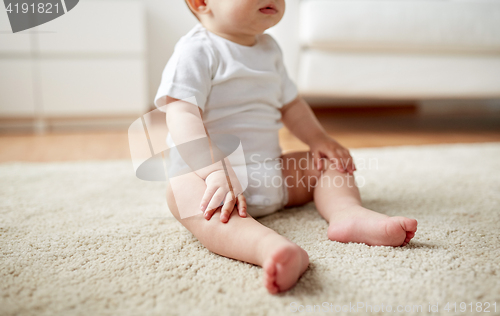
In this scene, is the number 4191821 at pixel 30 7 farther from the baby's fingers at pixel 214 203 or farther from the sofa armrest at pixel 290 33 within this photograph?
the baby's fingers at pixel 214 203

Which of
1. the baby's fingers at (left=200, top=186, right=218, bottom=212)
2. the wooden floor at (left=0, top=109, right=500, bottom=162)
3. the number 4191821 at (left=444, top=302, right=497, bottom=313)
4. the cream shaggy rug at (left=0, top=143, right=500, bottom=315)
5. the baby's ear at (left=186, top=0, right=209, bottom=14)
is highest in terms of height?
the baby's ear at (left=186, top=0, right=209, bottom=14)

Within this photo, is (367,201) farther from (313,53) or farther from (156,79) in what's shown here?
(156,79)

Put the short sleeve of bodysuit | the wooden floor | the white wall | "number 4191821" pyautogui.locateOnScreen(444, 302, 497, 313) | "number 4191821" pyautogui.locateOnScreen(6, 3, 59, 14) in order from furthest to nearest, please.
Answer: the white wall, "number 4191821" pyautogui.locateOnScreen(6, 3, 59, 14), the wooden floor, the short sleeve of bodysuit, "number 4191821" pyautogui.locateOnScreen(444, 302, 497, 313)

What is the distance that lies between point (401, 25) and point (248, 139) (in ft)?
3.01

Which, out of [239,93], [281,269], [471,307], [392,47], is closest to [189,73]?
[239,93]

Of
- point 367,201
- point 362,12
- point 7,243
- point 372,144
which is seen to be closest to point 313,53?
point 362,12

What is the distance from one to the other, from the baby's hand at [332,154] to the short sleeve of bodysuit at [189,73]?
0.22 meters

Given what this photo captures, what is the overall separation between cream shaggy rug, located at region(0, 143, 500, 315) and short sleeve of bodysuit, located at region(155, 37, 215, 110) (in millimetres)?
199

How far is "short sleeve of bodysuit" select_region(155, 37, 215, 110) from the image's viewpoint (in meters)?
0.60

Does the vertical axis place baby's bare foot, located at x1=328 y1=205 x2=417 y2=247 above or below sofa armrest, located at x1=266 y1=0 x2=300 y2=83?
below

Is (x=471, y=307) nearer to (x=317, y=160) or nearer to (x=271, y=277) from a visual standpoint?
(x=271, y=277)

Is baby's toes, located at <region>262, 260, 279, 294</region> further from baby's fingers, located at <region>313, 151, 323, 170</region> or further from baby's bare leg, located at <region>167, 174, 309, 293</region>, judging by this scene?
baby's fingers, located at <region>313, 151, 323, 170</region>

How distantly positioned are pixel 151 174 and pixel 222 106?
26 cm

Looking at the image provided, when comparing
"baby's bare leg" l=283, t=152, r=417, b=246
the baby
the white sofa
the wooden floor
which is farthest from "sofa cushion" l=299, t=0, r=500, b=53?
"baby's bare leg" l=283, t=152, r=417, b=246
